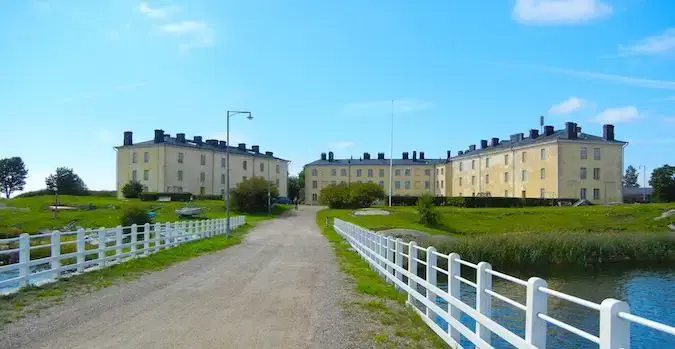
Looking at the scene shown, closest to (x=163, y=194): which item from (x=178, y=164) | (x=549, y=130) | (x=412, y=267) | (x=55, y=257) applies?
(x=178, y=164)

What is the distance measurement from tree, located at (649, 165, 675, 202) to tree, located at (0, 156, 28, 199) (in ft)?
420

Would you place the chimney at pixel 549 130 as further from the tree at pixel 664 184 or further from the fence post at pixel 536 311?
the fence post at pixel 536 311

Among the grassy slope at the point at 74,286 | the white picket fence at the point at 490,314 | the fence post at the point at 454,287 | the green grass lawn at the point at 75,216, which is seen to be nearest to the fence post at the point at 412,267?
the white picket fence at the point at 490,314

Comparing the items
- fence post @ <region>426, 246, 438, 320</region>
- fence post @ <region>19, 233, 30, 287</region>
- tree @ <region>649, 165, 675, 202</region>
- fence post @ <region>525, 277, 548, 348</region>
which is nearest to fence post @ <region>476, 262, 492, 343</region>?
fence post @ <region>525, 277, 548, 348</region>

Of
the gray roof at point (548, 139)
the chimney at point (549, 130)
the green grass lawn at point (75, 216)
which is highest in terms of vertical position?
the chimney at point (549, 130)

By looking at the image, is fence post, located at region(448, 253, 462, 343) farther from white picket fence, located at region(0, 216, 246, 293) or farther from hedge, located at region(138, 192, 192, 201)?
hedge, located at region(138, 192, 192, 201)

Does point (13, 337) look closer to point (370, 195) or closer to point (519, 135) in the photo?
point (370, 195)

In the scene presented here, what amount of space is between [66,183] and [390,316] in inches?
4359

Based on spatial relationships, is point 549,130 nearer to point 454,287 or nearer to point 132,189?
point 132,189

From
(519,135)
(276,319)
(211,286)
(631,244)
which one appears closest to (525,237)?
(631,244)

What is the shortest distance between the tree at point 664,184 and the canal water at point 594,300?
4937cm

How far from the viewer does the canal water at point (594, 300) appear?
13570 mm

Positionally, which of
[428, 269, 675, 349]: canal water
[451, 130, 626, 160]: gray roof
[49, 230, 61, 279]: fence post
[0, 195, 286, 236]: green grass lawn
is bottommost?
[428, 269, 675, 349]: canal water

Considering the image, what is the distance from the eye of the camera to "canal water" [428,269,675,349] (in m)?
13.6
